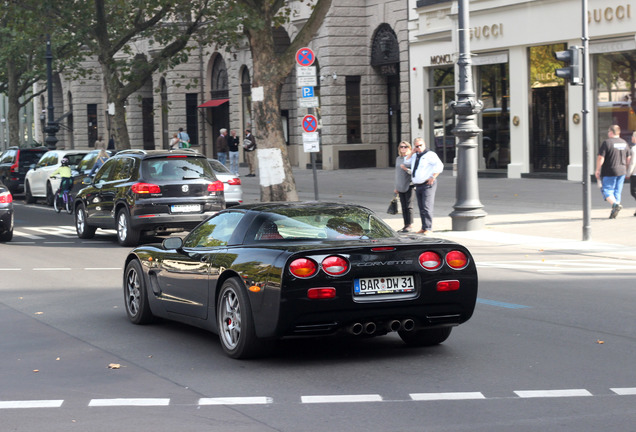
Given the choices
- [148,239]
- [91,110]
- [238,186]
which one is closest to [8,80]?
[91,110]

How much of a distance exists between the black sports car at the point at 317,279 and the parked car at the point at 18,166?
27.0 meters

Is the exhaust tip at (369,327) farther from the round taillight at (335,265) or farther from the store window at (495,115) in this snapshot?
the store window at (495,115)

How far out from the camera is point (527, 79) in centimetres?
3041

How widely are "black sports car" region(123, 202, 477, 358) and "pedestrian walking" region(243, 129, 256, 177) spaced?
29.8m

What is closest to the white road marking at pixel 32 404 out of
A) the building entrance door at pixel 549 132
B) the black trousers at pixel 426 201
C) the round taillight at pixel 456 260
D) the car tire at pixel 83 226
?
the round taillight at pixel 456 260

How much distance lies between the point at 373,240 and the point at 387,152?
31.7 metres

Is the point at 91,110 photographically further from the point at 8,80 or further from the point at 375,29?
the point at 375,29

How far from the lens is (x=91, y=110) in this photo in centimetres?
6594

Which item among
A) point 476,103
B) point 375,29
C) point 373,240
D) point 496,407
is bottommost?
point 496,407

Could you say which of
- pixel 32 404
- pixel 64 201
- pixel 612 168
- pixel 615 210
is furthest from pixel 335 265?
pixel 64 201

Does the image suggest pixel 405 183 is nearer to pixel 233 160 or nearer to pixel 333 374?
pixel 333 374

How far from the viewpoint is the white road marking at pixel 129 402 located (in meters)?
6.91

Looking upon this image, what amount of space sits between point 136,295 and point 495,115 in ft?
75.6

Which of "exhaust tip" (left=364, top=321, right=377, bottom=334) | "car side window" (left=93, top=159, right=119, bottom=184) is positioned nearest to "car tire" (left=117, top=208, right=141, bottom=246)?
"car side window" (left=93, top=159, right=119, bottom=184)
